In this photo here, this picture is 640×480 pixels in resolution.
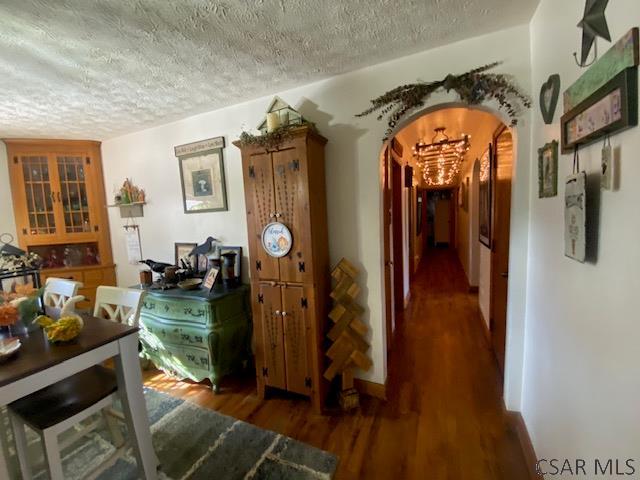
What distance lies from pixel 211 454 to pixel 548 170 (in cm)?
242

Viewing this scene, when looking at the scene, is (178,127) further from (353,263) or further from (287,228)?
(353,263)

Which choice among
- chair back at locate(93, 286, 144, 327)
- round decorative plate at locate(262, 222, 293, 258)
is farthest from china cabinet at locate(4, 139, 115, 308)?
round decorative plate at locate(262, 222, 293, 258)

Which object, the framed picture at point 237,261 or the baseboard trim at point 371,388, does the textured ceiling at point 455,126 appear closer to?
the framed picture at point 237,261

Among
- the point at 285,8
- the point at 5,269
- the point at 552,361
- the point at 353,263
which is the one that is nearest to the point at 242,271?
the point at 353,263

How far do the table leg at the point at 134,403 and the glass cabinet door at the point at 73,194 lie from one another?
8.70 ft

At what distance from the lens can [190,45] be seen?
4.94 feet

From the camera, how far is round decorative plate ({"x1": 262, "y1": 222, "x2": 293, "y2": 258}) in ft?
6.12

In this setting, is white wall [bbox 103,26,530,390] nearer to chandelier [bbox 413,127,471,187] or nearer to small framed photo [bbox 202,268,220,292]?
small framed photo [bbox 202,268,220,292]

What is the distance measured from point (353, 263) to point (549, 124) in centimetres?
137

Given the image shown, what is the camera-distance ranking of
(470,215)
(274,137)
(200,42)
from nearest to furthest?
(200,42) < (274,137) < (470,215)

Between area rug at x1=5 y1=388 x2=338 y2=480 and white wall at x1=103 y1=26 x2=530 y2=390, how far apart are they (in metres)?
0.78

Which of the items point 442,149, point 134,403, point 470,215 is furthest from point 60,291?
point 470,215

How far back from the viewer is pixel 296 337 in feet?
6.40

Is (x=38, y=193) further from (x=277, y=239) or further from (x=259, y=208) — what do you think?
(x=277, y=239)
